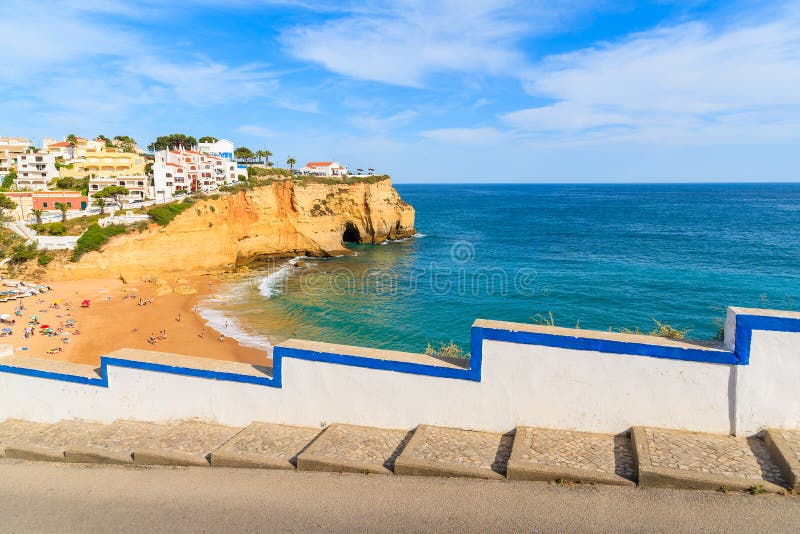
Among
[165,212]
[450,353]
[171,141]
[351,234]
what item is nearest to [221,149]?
[171,141]

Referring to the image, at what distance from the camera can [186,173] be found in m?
57.9

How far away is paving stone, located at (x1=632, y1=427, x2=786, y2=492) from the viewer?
5086 mm

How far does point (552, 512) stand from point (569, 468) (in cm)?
66

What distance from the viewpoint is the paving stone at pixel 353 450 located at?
6066 mm

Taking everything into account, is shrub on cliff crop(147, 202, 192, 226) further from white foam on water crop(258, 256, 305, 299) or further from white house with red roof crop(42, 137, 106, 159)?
white house with red roof crop(42, 137, 106, 159)

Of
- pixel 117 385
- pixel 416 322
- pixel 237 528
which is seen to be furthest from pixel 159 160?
pixel 237 528

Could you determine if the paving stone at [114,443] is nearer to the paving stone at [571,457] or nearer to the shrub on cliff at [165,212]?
the paving stone at [571,457]

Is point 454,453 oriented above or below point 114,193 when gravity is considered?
below

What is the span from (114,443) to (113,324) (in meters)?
22.3

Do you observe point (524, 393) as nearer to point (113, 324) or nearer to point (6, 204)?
point (113, 324)

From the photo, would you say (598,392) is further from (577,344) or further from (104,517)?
(104,517)

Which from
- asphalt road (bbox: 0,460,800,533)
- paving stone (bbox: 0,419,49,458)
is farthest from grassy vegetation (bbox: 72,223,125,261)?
asphalt road (bbox: 0,460,800,533)

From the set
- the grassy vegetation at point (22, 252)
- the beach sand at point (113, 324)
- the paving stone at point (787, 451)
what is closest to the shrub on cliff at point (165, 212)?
the beach sand at point (113, 324)

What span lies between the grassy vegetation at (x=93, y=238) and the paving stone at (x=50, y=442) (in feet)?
103
